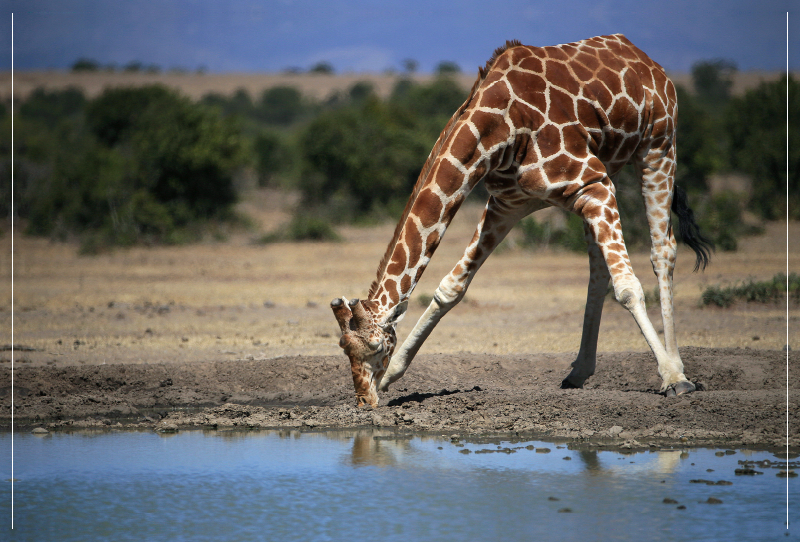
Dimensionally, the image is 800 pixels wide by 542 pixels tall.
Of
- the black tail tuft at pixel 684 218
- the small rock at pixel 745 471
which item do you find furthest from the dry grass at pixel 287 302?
the small rock at pixel 745 471

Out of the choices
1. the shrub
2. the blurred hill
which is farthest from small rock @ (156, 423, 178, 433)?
the blurred hill

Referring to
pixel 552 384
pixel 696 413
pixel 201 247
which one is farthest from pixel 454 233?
pixel 696 413

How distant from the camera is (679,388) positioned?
→ 5.75m

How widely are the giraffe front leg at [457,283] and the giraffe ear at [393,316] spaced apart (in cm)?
26

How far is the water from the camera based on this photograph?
3.61 metres

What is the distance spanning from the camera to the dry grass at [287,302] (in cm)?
893

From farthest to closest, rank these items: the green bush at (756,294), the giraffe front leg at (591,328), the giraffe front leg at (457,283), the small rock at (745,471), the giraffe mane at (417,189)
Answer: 1. the green bush at (756,294)
2. the giraffe front leg at (591,328)
3. the giraffe front leg at (457,283)
4. the giraffe mane at (417,189)
5. the small rock at (745,471)

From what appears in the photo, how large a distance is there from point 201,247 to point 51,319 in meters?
10.1

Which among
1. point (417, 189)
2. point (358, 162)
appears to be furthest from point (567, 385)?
point (358, 162)

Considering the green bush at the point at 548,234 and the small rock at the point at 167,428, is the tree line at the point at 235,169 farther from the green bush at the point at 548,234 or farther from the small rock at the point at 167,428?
the small rock at the point at 167,428

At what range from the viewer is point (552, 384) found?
6.79m

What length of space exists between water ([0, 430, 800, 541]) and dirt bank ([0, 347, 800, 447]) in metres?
0.34

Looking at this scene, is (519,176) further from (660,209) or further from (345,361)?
(345,361)

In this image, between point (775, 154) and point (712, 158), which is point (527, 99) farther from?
point (712, 158)
